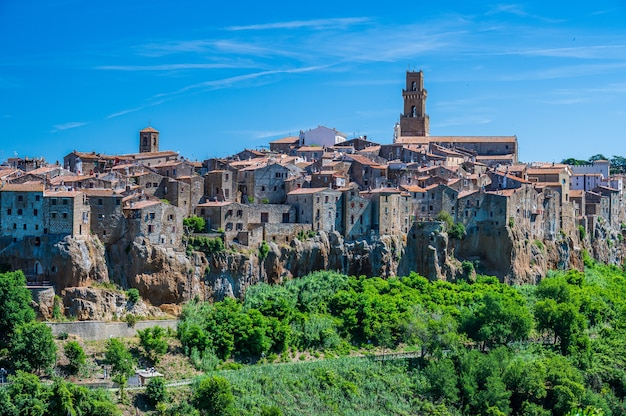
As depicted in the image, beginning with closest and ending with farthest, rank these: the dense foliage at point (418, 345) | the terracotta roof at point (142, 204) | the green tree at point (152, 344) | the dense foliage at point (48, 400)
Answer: the dense foliage at point (48, 400), the green tree at point (152, 344), the dense foliage at point (418, 345), the terracotta roof at point (142, 204)

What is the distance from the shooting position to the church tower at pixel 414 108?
9919cm

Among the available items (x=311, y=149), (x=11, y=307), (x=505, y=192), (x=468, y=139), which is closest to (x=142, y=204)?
(x=11, y=307)

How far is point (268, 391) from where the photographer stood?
52094 mm

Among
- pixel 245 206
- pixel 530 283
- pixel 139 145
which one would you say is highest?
pixel 139 145

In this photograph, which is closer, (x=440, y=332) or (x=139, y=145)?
(x=440, y=332)

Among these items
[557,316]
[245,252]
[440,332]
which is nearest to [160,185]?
[245,252]

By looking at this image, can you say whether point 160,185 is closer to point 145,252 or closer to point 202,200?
point 202,200

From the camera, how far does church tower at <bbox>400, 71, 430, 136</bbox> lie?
99.2 meters

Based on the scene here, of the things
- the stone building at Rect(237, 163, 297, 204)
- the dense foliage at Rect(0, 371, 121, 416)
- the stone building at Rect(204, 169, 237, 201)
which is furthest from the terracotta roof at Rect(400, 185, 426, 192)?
the dense foliage at Rect(0, 371, 121, 416)

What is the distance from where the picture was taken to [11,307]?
5034cm

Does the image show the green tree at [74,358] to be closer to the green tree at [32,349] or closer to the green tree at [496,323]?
the green tree at [32,349]

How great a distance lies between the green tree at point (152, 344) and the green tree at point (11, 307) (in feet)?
18.1

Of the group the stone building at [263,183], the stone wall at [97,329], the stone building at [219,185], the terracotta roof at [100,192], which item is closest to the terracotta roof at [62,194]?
the terracotta roof at [100,192]

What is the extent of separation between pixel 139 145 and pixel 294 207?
79.1ft
